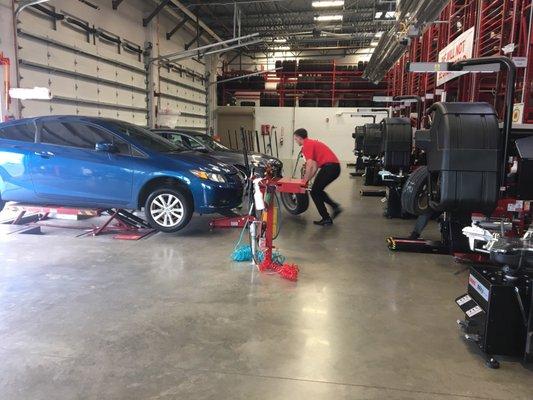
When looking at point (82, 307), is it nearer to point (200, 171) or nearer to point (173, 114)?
point (200, 171)

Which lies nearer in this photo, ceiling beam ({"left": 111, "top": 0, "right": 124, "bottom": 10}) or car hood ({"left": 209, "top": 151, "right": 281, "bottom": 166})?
car hood ({"left": 209, "top": 151, "right": 281, "bottom": 166})

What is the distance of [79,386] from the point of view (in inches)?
89.8

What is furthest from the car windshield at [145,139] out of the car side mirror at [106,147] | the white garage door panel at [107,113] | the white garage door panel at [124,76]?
the white garage door panel at [124,76]

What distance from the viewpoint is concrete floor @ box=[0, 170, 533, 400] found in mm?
2318

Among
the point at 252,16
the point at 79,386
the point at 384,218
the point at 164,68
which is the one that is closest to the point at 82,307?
the point at 79,386

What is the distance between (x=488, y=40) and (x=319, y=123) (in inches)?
550

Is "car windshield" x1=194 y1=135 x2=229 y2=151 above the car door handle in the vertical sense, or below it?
above

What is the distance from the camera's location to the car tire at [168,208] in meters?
5.61

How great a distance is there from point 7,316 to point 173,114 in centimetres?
1156

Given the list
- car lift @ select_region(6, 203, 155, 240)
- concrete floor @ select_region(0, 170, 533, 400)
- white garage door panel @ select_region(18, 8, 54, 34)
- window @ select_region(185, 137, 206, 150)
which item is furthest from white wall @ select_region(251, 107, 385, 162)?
concrete floor @ select_region(0, 170, 533, 400)

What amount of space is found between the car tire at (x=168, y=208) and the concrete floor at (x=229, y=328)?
63 centimetres

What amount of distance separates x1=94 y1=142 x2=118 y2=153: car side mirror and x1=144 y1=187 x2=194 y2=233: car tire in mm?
776

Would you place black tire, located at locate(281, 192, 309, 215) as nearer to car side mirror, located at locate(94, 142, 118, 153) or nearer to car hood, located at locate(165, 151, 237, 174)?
car hood, located at locate(165, 151, 237, 174)

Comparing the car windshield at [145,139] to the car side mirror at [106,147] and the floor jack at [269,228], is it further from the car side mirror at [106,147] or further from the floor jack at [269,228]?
the floor jack at [269,228]
